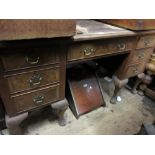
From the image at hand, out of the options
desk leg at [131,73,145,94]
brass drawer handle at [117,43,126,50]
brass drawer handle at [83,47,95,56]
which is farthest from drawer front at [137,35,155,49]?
brass drawer handle at [83,47,95,56]

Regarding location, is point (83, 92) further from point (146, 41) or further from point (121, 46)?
point (146, 41)

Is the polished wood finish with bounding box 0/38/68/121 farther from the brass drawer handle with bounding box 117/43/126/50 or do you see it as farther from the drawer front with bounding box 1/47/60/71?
the brass drawer handle with bounding box 117/43/126/50

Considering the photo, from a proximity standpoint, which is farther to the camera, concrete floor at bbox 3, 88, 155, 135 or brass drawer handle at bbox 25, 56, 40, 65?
concrete floor at bbox 3, 88, 155, 135

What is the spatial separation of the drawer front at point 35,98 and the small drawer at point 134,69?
0.64 metres

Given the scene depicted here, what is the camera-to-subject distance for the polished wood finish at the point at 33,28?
1.48 feet

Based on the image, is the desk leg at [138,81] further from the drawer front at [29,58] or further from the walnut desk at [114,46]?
the drawer front at [29,58]

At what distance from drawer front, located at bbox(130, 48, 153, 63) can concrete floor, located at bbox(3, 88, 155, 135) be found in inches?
17.1

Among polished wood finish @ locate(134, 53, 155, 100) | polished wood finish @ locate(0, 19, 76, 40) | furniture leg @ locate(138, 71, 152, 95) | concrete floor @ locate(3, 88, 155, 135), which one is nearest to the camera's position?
polished wood finish @ locate(0, 19, 76, 40)

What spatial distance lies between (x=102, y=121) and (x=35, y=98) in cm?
63

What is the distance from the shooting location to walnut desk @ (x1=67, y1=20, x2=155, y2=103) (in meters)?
0.78

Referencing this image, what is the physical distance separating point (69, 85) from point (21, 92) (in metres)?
0.50

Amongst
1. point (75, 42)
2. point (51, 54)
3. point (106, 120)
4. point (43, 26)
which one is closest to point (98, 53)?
point (75, 42)
